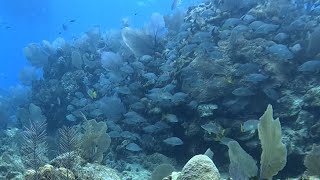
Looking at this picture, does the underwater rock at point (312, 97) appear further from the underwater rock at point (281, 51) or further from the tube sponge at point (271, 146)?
the tube sponge at point (271, 146)

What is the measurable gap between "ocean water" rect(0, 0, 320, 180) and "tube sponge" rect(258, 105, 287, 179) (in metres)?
0.01

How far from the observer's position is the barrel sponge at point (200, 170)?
156 inches

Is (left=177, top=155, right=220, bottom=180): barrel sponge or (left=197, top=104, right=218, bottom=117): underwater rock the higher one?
(left=197, top=104, right=218, bottom=117): underwater rock

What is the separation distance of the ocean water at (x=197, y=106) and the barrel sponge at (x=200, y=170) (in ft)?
0.04

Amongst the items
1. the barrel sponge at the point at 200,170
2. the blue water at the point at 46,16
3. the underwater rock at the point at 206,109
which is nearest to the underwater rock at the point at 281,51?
the underwater rock at the point at 206,109

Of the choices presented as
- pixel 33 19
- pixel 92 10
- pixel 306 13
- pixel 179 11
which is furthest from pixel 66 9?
pixel 306 13

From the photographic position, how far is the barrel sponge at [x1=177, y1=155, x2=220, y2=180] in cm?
396

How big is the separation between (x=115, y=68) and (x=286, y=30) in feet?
19.5


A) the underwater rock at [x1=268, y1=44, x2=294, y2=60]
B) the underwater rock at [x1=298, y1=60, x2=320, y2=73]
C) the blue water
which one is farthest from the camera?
the blue water

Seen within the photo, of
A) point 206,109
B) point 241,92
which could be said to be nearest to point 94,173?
point 206,109

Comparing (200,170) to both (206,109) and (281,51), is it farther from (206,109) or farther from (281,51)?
(281,51)

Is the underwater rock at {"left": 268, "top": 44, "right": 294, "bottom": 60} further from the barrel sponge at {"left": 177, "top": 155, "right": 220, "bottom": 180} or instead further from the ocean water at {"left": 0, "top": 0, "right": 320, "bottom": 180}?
the barrel sponge at {"left": 177, "top": 155, "right": 220, "bottom": 180}

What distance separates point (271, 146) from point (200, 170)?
1517mm

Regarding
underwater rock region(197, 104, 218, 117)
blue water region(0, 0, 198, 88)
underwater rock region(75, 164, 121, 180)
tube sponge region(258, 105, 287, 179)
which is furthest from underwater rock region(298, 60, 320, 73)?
blue water region(0, 0, 198, 88)
